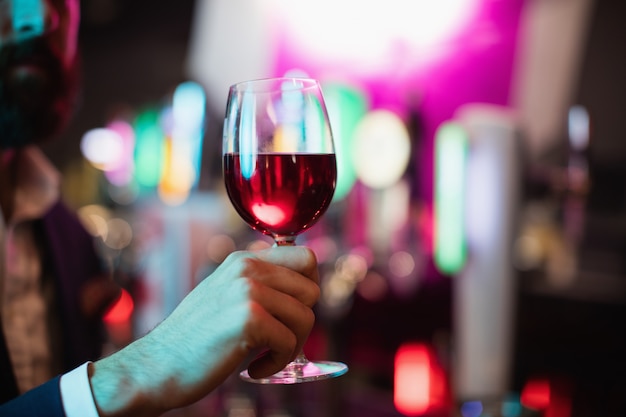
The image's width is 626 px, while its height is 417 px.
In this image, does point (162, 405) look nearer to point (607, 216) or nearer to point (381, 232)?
point (607, 216)

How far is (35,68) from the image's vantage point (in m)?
1.56

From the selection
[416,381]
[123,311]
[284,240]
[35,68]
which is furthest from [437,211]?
[123,311]

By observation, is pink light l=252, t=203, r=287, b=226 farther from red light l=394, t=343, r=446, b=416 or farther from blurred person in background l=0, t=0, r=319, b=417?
red light l=394, t=343, r=446, b=416

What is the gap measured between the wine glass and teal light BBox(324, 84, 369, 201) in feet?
13.0

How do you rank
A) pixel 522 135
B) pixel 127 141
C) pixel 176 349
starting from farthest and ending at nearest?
pixel 127 141
pixel 522 135
pixel 176 349

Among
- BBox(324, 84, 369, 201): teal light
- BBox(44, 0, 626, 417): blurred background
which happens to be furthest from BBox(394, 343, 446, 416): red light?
BBox(324, 84, 369, 201): teal light

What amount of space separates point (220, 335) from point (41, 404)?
0.29 metres

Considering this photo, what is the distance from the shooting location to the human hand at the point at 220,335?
0.86m

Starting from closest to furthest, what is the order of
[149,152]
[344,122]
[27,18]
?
[27,18] → [344,122] → [149,152]

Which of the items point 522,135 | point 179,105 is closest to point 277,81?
point 522,135

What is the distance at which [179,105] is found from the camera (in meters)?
6.91

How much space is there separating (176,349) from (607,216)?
3.95 m

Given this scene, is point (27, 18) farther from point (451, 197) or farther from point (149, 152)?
point (149, 152)

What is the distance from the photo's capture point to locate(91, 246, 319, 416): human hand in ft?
2.82
